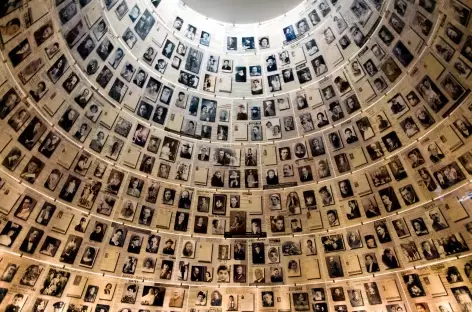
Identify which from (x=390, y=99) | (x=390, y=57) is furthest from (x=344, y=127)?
(x=390, y=57)

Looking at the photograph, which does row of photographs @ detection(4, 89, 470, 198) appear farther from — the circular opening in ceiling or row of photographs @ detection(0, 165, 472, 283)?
the circular opening in ceiling

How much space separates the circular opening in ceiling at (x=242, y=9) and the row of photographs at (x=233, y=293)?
13838mm

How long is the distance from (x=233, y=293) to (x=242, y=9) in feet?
46.9

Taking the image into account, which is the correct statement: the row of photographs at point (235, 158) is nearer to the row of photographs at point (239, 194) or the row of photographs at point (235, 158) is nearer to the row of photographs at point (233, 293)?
the row of photographs at point (239, 194)

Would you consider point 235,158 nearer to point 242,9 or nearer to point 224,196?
point 224,196

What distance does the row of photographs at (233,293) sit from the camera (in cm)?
1473

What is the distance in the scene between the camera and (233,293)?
60.3ft

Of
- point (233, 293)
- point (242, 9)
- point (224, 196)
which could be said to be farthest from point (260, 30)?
point (233, 293)

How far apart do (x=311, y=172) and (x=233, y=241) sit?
5.15m

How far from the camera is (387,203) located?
17.3m

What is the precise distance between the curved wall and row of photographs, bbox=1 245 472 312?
0.06m

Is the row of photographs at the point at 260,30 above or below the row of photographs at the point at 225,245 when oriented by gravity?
above

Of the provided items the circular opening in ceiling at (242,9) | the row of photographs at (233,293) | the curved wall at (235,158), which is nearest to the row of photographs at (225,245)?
the curved wall at (235,158)

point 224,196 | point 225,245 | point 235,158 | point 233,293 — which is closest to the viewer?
point 233,293
